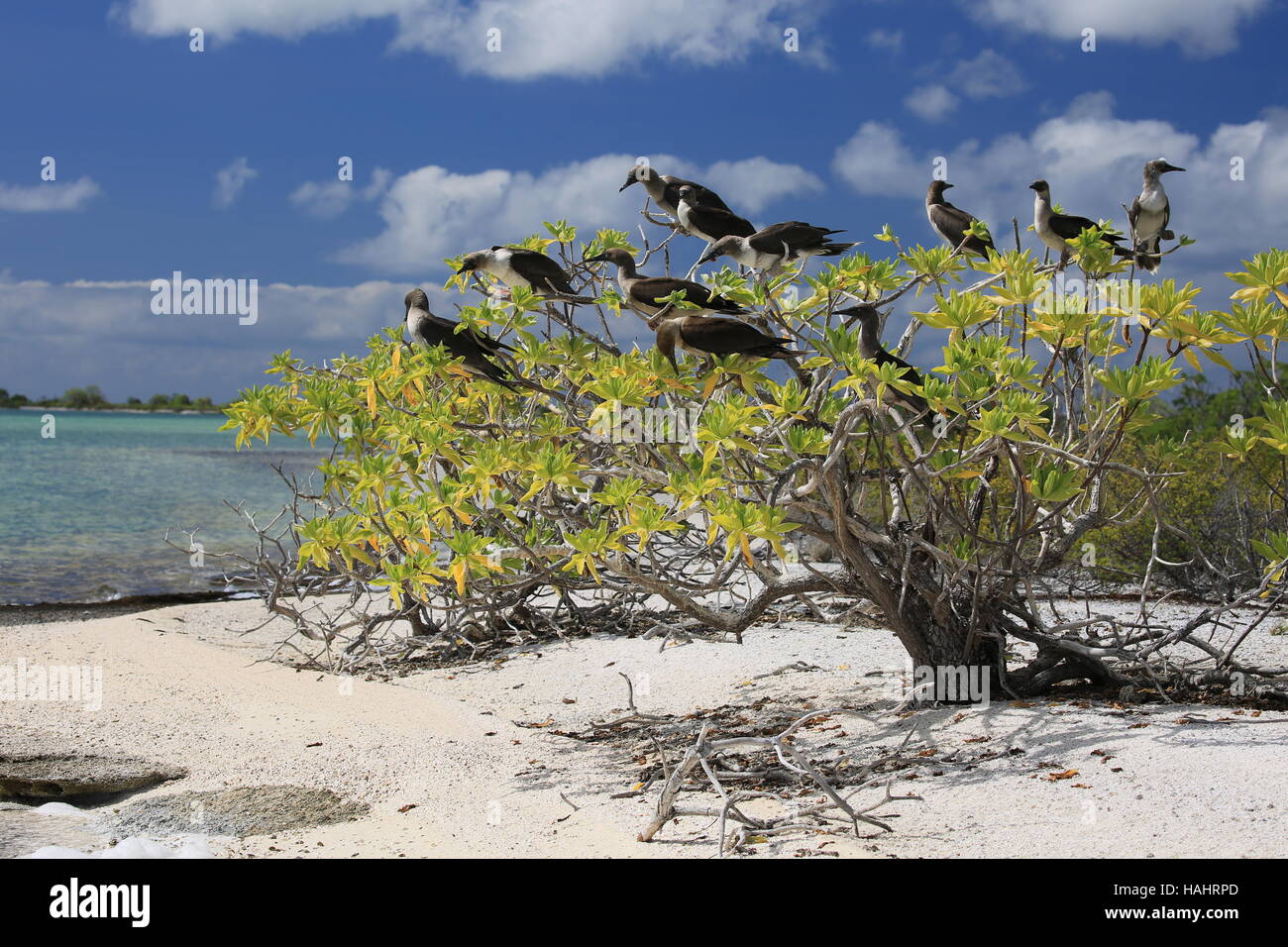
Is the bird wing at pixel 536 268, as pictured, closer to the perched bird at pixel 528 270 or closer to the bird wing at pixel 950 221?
the perched bird at pixel 528 270

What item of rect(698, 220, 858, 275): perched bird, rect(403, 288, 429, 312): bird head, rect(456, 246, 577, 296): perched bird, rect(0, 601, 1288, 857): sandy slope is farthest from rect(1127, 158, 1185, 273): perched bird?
rect(403, 288, 429, 312): bird head

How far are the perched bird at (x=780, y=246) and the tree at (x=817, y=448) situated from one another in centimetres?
15

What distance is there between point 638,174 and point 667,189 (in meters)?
0.44

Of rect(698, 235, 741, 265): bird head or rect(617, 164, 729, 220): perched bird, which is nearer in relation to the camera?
rect(698, 235, 741, 265): bird head

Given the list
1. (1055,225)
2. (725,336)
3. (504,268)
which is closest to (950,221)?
(1055,225)

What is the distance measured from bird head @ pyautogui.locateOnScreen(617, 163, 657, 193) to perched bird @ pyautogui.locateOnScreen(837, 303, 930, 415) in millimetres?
Result: 2616

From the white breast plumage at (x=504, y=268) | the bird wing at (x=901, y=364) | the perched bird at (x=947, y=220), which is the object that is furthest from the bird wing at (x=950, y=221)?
the white breast plumage at (x=504, y=268)

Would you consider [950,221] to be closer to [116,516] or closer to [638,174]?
[638,174]

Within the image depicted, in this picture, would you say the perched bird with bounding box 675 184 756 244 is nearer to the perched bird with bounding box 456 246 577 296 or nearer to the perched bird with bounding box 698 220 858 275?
the perched bird with bounding box 698 220 858 275

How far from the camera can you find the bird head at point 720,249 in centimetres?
621

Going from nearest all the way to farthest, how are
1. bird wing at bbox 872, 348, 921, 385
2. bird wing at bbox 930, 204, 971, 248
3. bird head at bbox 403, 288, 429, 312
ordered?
bird wing at bbox 872, 348, 921, 385
bird wing at bbox 930, 204, 971, 248
bird head at bbox 403, 288, 429, 312

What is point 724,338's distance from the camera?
193 inches

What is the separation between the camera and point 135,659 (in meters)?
9.43

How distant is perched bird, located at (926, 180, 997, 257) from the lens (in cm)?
632
